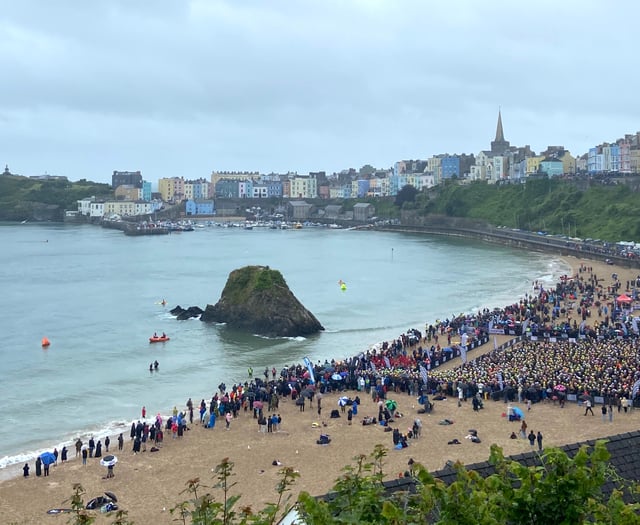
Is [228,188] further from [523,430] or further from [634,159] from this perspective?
[523,430]

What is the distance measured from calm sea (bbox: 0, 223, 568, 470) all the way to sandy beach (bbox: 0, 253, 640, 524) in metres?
3.20

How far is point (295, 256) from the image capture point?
85750mm

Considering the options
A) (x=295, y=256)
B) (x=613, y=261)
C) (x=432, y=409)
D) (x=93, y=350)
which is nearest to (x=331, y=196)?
(x=295, y=256)

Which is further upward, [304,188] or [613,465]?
[304,188]

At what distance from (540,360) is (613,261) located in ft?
131

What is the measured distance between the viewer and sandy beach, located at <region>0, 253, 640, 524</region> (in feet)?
55.6

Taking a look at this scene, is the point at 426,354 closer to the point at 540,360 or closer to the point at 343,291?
the point at 540,360

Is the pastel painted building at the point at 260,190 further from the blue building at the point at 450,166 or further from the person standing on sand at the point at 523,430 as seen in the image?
the person standing on sand at the point at 523,430

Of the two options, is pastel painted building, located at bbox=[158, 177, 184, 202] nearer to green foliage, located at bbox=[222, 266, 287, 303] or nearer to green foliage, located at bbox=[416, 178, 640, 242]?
green foliage, located at bbox=[416, 178, 640, 242]

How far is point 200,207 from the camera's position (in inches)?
→ 6703

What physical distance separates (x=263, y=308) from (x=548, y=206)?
66141 mm

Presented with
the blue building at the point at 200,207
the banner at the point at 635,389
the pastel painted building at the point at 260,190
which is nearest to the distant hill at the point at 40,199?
the blue building at the point at 200,207

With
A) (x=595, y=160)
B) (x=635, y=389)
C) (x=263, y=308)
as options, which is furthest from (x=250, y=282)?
(x=595, y=160)

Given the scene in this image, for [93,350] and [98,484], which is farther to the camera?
[93,350]
